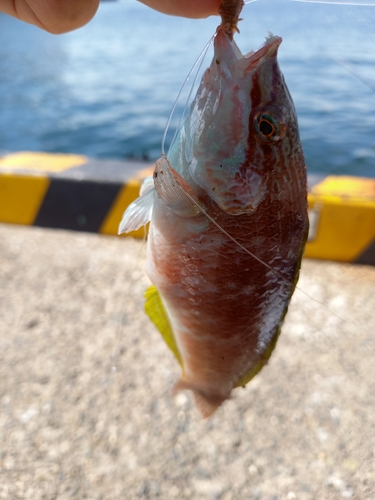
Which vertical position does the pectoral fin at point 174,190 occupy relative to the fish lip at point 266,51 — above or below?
below

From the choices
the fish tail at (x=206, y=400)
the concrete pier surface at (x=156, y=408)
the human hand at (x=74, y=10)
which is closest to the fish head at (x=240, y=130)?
the human hand at (x=74, y=10)

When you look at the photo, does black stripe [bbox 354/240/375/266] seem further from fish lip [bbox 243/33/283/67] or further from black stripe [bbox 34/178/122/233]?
fish lip [bbox 243/33/283/67]

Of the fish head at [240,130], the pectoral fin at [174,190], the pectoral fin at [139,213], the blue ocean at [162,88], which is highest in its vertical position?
the fish head at [240,130]

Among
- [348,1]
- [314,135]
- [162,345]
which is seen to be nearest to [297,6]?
[348,1]

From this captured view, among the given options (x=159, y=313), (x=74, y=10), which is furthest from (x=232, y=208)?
(x=74, y=10)

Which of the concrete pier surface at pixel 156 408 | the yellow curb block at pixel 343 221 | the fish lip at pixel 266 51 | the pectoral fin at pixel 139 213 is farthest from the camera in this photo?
the yellow curb block at pixel 343 221

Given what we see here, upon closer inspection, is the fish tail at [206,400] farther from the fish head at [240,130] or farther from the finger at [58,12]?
the finger at [58,12]

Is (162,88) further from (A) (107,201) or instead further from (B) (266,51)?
(B) (266,51)

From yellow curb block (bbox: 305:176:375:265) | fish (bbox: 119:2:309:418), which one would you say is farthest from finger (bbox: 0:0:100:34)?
yellow curb block (bbox: 305:176:375:265)

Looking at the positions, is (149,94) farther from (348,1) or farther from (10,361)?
(348,1)
